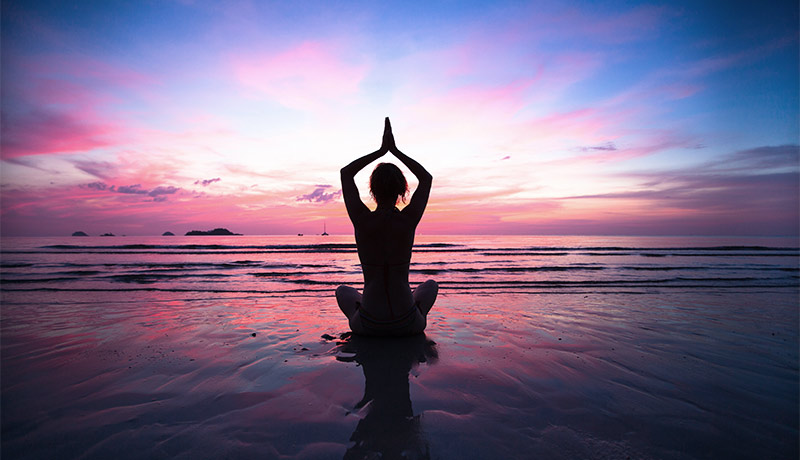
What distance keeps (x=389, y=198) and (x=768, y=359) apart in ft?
14.8

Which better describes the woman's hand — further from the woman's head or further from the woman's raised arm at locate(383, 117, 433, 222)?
the woman's head

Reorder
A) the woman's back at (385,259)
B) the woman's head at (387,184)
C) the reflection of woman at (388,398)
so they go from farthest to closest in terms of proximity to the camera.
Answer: the woman's head at (387,184), the woman's back at (385,259), the reflection of woman at (388,398)

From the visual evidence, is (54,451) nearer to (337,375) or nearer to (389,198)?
(337,375)

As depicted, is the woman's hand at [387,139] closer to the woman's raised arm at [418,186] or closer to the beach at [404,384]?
the woman's raised arm at [418,186]

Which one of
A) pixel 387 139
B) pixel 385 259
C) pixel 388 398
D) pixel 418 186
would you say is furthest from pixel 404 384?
pixel 387 139

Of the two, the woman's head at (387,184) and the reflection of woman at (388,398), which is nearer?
the reflection of woman at (388,398)

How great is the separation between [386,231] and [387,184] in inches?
21.0

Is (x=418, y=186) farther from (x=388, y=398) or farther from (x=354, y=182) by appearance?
(x=388, y=398)

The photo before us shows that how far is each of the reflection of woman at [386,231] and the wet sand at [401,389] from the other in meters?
0.48

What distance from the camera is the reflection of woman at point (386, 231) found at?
363 centimetres

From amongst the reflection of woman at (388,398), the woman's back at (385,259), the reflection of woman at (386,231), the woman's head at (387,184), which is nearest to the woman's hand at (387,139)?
the reflection of woman at (386,231)

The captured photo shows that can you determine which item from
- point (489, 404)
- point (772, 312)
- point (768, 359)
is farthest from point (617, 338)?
point (772, 312)

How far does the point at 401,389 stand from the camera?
2852mm

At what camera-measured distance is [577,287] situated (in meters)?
10.1
